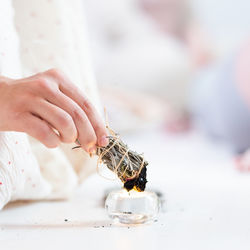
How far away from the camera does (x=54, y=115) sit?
28.7 inches

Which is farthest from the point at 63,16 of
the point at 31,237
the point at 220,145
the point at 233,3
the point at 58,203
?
the point at 233,3

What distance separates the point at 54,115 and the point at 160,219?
279mm

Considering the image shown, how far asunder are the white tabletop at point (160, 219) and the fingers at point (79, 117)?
15 centimetres

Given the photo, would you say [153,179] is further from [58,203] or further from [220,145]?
[220,145]

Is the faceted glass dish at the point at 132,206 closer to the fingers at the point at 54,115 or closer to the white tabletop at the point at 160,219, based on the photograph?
the white tabletop at the point at 160,219

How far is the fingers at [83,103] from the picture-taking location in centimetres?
77

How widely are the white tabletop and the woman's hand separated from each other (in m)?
0.15

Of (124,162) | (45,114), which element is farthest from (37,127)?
(124,162)

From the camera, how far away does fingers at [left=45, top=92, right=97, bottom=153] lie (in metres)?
0.75

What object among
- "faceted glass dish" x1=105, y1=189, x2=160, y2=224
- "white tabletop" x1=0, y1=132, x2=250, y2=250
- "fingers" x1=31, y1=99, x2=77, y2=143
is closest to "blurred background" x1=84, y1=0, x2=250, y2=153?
"white tabletop" x1=0, y1=132, x2=250, y2=250

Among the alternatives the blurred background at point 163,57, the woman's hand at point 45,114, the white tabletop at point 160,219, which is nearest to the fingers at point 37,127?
the woman's hand at point 45,114

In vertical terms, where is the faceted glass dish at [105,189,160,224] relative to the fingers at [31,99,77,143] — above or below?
below

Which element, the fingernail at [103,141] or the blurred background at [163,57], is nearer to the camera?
the fingernail at [103,141]

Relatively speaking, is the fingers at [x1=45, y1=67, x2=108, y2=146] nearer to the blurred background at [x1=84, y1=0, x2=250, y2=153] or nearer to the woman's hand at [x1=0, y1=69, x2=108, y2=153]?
the woman's hand at [x1=0, y1=69, x2=108, y2=153]
